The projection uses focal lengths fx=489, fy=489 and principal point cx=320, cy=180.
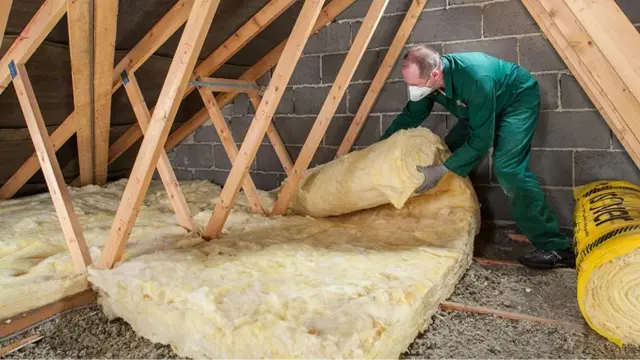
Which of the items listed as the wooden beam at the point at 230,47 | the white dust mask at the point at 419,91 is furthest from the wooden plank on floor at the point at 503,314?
the wooden beam at the point at 230,47

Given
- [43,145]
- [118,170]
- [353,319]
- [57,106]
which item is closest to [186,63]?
[43,145]

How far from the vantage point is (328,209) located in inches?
116

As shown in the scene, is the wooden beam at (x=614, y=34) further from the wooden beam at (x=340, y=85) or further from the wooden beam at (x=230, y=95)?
the wooden beam at (x=230, y=95)

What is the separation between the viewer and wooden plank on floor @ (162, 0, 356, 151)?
3451mm

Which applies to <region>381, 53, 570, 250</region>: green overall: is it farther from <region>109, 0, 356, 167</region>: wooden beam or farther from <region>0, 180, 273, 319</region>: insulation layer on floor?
<region>0, 180, 273, 319</region>: insulation layer on floor

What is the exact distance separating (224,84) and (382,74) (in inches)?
42.4

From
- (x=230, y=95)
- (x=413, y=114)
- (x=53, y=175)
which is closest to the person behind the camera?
(x=53, y=175)

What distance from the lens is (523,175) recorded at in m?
2.62

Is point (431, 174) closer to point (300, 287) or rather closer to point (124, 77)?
point (300, 287)

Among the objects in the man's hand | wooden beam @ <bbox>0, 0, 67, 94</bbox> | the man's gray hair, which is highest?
wooden beam @ <bbox>0, 0, 67, 94</bbox>

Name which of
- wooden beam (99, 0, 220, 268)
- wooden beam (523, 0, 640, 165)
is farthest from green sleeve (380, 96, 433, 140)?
wooden beam (99, 0, 220, 268)

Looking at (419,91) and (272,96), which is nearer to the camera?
(272,96)

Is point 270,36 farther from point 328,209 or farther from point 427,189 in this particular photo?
point 427,189

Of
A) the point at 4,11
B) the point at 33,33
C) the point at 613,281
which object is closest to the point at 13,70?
the point at 33,33
